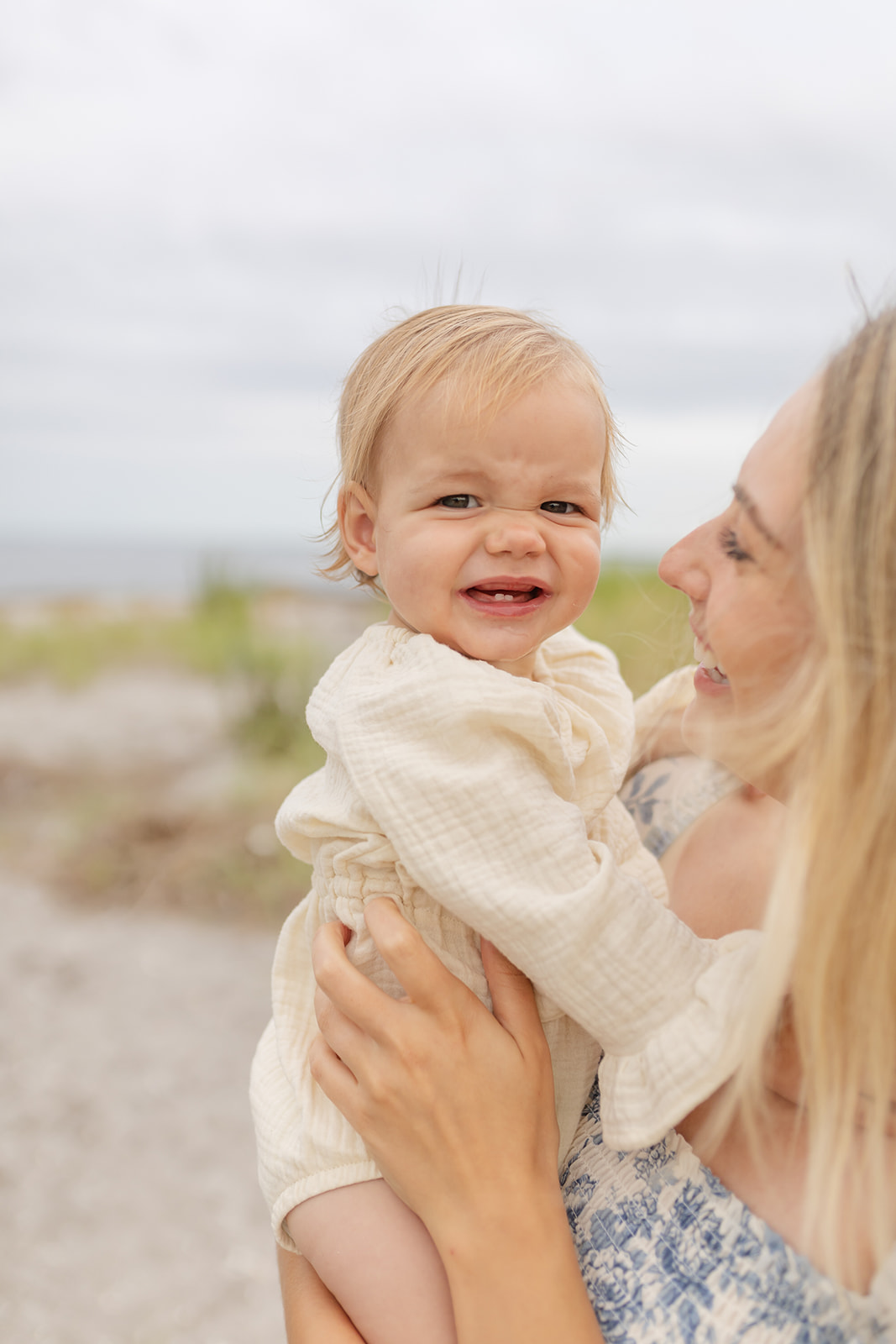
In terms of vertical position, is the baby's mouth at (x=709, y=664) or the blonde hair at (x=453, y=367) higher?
the blonde hair at (x=453, y=367)

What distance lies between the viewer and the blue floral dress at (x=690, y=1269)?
35.5 inches

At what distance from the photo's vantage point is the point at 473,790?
3.43ft

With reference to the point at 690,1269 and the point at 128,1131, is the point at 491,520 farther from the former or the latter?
the point at 128,1131

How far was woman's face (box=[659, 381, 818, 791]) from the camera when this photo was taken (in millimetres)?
951

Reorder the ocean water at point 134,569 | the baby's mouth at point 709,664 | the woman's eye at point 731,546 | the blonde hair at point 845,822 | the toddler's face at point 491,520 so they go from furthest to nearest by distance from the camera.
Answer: the ocean water at point 134,569, the toddler's face at point 491,520, the baby's mouth at point 709,664, the woman's eye at point 731,546, the blonde hair at point 845,822

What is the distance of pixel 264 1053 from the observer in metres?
1.37

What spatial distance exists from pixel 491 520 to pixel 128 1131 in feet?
9.56

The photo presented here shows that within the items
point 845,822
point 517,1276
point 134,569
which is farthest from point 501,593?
point 134,569

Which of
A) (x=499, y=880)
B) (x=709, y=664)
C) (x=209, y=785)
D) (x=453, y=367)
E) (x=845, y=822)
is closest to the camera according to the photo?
(x=845, y=822)

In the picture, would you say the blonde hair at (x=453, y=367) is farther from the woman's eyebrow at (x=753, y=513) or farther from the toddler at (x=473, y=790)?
the woman's eyebrow at (x=753, y=513)

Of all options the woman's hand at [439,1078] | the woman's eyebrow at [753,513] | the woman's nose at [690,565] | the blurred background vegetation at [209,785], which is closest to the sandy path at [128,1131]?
the blurred background vegetation at [209,785]

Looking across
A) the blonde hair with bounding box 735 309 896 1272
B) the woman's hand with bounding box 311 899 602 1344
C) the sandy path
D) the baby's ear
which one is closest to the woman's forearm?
the woman's hand with bounding box 311 899 602 1344

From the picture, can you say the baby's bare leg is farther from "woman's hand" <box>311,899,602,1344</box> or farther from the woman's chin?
the woman's chin

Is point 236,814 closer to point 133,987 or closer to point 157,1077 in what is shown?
point 133,987
